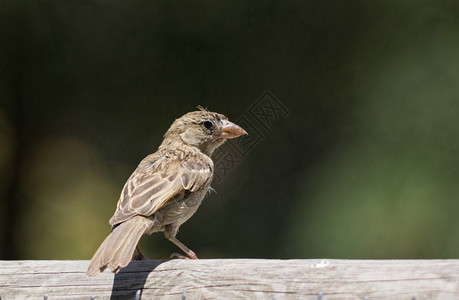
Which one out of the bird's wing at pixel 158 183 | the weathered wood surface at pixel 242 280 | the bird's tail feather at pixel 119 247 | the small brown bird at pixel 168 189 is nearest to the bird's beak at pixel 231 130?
the small brown bird at pixel 168 189

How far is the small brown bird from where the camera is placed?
2.96 m

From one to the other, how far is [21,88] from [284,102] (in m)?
2.17

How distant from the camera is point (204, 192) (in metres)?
4.27

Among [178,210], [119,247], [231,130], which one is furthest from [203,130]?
[119,247]

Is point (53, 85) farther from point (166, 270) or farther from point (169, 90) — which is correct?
point (166, 270)

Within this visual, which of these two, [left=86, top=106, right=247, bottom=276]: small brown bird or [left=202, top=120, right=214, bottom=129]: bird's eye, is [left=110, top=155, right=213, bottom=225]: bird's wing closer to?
[left=86, top=106, right=247, bottom=276]: small brown bird

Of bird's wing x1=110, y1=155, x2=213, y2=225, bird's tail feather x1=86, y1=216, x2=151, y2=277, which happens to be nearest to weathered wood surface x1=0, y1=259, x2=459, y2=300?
bird's tail feather x1=86, y1=216, x2=151, y2=277

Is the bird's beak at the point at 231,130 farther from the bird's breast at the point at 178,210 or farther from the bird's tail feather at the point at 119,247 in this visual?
the bird's tail feather at the point at 119,247

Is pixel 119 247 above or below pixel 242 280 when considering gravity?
below

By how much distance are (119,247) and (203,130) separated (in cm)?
204

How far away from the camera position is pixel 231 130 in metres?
4.77

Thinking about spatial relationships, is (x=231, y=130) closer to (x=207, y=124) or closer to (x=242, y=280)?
(x=207, y=124)

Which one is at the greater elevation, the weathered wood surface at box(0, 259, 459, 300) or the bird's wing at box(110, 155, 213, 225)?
the weathered wood surface at box(0, 259, 459, 300)

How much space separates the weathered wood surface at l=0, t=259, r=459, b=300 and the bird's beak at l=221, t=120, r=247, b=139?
2011mm
